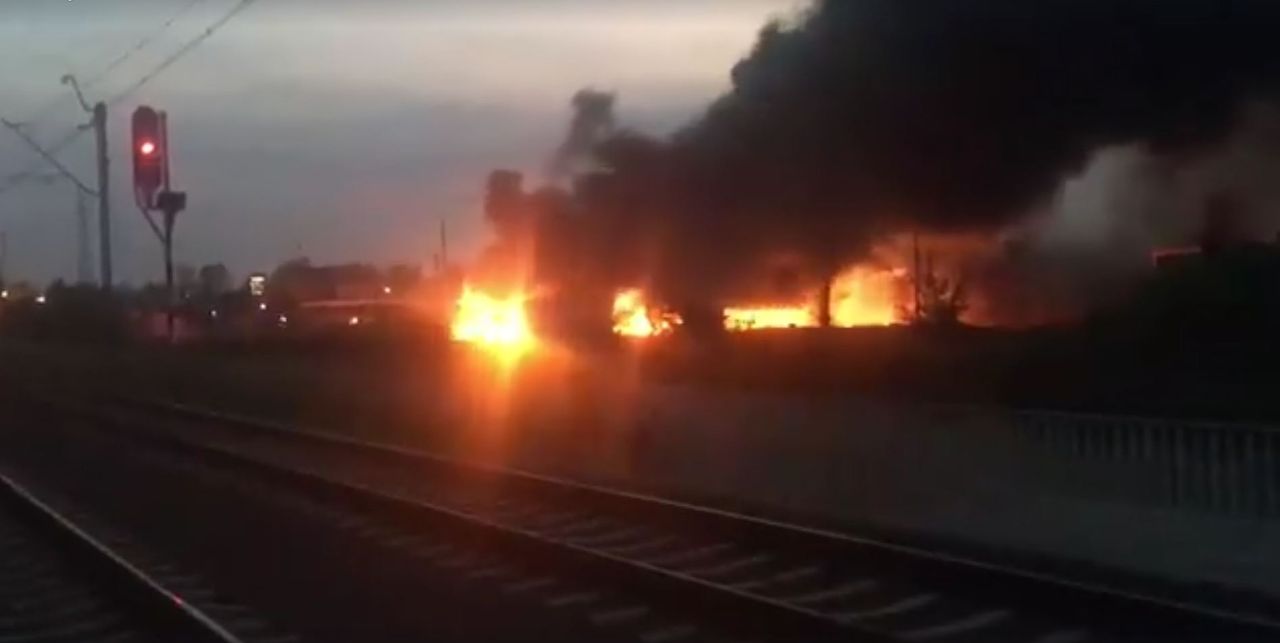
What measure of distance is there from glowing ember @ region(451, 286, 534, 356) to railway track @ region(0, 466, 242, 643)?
15.2m

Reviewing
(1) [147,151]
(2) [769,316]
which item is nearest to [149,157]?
(1) [147,151]

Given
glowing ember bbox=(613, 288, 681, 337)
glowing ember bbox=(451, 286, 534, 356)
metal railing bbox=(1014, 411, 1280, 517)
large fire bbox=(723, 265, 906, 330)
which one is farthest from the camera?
glowing ember bbox=(451, 286, 534, 356)

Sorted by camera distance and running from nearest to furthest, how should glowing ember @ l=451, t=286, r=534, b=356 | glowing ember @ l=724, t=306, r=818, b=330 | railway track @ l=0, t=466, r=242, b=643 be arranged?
1. railway track @ l=0, t=466, r=242, b=643
2. glowing ember @ l=724, t=306, r=818, b=330
3. glowing ember @ l=451, t=286, r=534, b=356

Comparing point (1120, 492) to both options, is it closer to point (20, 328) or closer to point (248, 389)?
point (248, 389)

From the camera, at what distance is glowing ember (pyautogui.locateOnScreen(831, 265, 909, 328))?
33812 mm

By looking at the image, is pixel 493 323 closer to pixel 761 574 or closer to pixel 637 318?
pixel 637 318

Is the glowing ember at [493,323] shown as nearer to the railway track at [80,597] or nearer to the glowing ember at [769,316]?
the glowing ember at [769,316]

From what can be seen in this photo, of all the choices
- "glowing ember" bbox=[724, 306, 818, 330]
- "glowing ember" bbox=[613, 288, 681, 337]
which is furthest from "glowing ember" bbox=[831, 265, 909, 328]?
"glowing ember" bbox=[613, 288, 681, 337]

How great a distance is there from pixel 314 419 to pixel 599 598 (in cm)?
2349

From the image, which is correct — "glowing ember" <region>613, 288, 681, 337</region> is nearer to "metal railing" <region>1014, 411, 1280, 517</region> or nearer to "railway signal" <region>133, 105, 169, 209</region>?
"railway signal" <region>133, 105, 169, 209</region>

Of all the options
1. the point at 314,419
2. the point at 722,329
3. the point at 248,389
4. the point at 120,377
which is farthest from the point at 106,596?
the point at 120,377

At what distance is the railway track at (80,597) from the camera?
13383 millimetres

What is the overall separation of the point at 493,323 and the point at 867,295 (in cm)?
1092

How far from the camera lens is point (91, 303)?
3022 inches
